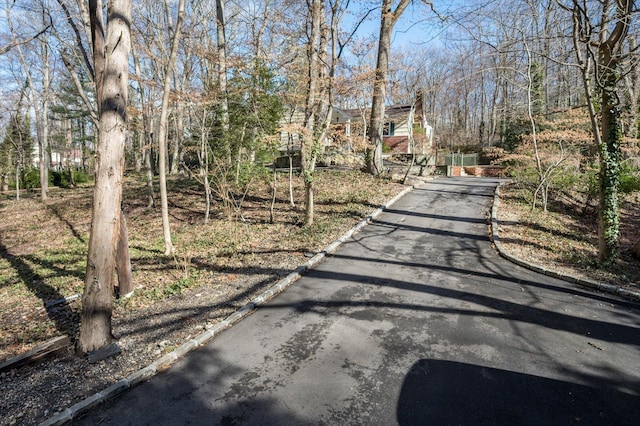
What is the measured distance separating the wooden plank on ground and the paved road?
138 centimetres

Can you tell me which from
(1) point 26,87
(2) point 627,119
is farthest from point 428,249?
(1) point 26,87

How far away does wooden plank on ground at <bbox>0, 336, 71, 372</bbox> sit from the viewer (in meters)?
3.78

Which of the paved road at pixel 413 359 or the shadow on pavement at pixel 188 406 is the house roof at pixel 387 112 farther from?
the shadow on pavement at pixel 188 406

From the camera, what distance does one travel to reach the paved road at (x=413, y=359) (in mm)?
3145

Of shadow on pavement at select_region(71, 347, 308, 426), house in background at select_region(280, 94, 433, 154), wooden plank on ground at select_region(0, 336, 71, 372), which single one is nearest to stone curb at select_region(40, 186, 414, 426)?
shadow on pavement at select_region(71, 347, 308, 426)

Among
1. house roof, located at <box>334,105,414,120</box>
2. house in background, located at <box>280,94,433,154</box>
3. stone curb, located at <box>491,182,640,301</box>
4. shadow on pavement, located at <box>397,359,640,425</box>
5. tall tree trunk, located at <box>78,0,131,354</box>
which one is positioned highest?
house roof, located at <box>334,105,414,120</box>

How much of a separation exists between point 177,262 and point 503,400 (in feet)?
20.3

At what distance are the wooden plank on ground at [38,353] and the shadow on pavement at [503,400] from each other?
4.04m

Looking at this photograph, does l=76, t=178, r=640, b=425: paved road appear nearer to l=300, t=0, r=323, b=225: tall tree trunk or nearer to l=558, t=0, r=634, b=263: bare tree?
l=558, t=0, r=634, b=263: bare tree

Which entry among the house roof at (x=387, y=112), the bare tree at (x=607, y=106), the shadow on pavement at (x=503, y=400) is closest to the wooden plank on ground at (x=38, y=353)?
the shadow on pavement at (x=503, y=400)

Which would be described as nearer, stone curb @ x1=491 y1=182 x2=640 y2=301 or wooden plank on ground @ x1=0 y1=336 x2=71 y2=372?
wooden plank on ground @ x1=0 y1=336 x2=71 y2=372

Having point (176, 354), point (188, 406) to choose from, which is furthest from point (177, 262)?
point (188, 406)

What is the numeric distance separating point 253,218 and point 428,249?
562cm

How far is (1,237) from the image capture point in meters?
12.0
